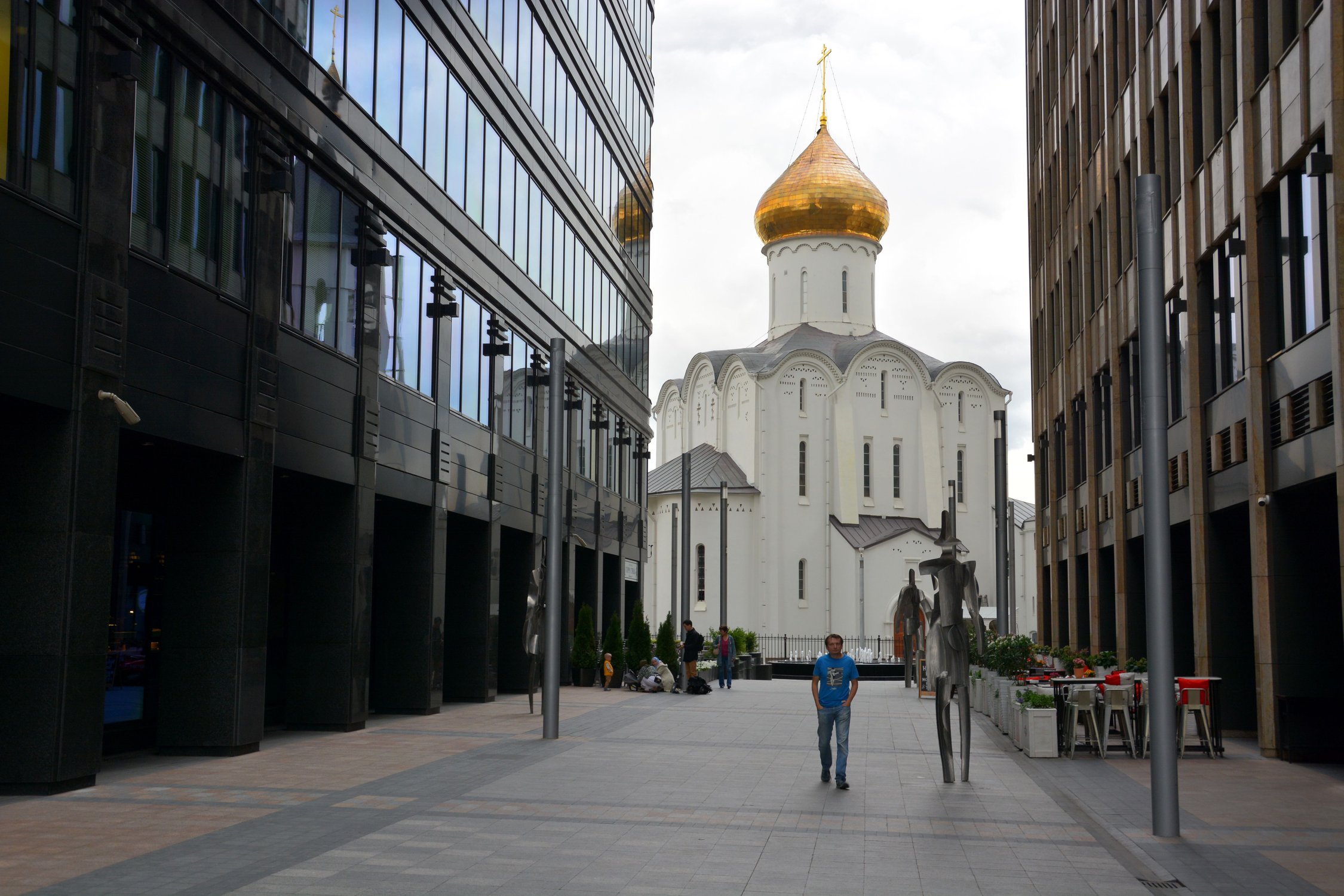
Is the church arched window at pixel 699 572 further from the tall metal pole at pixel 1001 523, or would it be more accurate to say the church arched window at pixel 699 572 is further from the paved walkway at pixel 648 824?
the paved walkway at pixel 648 824

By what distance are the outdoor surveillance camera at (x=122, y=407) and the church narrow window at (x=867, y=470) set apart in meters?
57.4

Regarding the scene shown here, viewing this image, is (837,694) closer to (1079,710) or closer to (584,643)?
(1079,710)

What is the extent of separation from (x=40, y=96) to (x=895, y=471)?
59515mm

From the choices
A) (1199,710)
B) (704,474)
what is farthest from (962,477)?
(1199,710)

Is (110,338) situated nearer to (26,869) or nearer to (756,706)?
(26,869)

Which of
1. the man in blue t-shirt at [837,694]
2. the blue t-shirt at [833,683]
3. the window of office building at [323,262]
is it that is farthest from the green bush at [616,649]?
the blue t-shirt at [833,683]

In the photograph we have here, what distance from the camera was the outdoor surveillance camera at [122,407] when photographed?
531 inches

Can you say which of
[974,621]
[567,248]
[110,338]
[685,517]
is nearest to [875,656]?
[685,517]

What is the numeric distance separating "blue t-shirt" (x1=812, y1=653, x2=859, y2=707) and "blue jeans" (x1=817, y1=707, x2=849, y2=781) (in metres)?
0.10

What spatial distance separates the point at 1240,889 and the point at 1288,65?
12.3m

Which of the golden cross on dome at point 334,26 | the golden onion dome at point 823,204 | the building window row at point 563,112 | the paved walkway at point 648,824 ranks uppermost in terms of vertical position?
the golden onion dome at point 823,204

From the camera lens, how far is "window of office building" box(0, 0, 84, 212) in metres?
12.4

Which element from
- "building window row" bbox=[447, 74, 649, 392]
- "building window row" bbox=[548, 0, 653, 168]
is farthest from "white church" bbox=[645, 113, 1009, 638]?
"building window row" bbox=[447, 74, 649, 392]

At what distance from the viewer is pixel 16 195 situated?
12.4 meters
